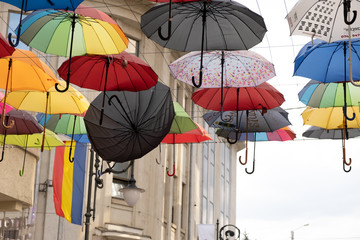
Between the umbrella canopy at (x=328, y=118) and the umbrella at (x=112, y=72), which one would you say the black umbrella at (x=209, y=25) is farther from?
the umbrella canopy at (x=328, y=118)

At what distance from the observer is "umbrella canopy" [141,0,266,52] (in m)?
12.9

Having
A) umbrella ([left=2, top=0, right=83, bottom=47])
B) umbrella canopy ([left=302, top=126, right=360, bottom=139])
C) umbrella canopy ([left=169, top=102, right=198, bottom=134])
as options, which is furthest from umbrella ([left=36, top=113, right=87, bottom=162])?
umbrella ([left=2, top=0, right=83, bottom=47])

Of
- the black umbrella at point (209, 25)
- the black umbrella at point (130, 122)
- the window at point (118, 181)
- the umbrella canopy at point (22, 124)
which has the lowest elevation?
the black umbrella at point (130, 122)

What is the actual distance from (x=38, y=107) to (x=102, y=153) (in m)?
2.69

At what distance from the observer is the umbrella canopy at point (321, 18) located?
12914 mm

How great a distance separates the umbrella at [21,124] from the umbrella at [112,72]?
2.37 metres

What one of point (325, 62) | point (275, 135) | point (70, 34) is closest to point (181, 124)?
point (275, 135)

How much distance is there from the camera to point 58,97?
16.9m

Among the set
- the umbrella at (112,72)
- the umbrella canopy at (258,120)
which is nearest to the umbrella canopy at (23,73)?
the umbrella at (112,72)

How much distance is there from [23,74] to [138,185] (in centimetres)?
1620

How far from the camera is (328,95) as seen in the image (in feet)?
52.2

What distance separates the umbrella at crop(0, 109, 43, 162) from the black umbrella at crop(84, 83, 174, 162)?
275cm

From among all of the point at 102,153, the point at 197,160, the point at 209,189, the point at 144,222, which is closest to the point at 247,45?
the point at 102,153

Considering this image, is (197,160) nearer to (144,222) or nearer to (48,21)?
(144,222)
